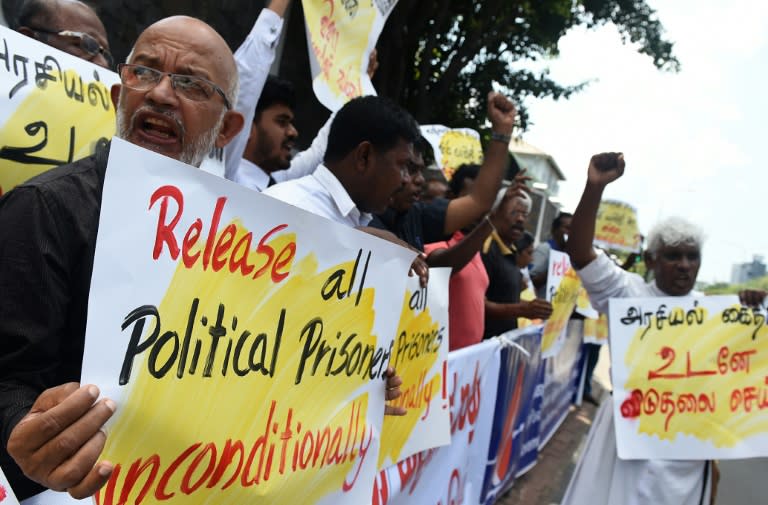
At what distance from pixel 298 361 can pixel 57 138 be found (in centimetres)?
110

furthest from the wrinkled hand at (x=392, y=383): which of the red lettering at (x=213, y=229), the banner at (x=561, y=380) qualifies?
the banner at (x=561, y=380)

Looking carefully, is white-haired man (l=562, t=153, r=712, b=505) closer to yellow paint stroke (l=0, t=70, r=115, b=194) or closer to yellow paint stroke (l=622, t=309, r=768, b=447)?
yellow paint stroke (l=622, t=309, r=768, b=447)

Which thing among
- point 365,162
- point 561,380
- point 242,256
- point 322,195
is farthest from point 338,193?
Answer: point 561,380

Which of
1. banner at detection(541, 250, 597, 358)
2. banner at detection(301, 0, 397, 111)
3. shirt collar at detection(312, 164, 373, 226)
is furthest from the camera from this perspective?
banner at detection(541, 250, 597, 358)

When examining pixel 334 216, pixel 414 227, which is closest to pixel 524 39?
pixel 414 227

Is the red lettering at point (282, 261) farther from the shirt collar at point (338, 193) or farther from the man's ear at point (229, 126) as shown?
the shirt collar at point (338, 193)

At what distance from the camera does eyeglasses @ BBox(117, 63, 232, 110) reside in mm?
1574

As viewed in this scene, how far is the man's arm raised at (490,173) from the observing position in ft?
9.84

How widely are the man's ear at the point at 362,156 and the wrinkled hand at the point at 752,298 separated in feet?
6.90

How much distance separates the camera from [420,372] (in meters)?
2.42

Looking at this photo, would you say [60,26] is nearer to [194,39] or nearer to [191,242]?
[194,39]

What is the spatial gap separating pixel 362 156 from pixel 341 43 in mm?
1662

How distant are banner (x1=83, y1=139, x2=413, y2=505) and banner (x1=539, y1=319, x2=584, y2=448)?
4.01 meters

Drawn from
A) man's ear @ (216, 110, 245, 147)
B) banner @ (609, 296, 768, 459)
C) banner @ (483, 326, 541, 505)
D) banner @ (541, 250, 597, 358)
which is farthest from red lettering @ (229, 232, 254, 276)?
banner @ (541, 250, 597, 358)
